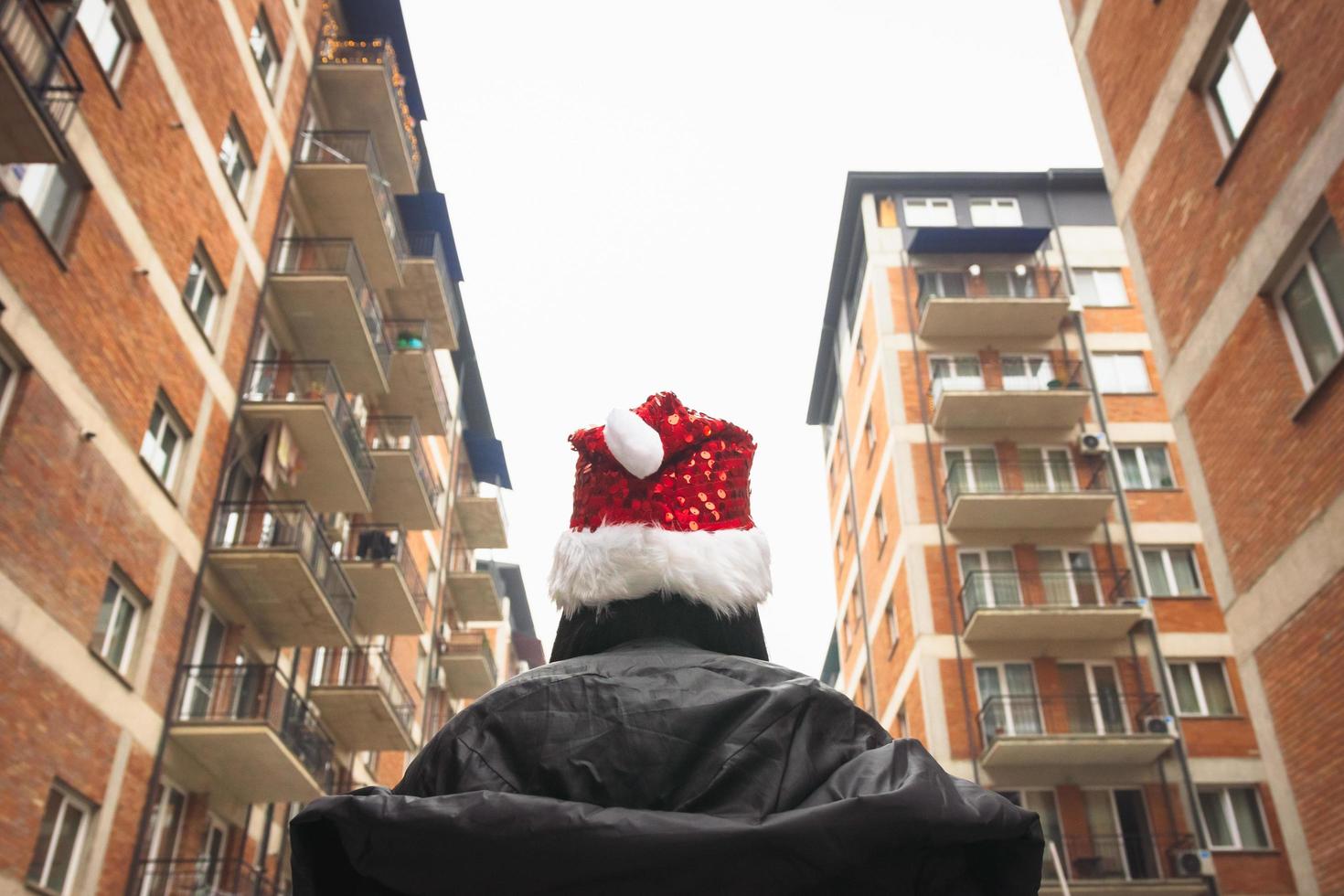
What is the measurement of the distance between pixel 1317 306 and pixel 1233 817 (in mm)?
18433

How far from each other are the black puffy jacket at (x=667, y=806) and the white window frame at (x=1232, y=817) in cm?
2585

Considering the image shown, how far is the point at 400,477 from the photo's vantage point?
83.1 ft

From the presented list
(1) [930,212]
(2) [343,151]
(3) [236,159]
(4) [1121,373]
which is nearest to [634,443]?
(3) [236,159]

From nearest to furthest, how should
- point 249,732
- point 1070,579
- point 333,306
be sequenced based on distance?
point 249,732, point 333,306, point 1070,579

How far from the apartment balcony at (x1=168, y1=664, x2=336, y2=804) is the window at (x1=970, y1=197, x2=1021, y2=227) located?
2491 centimetres

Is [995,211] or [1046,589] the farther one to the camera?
[995,211]

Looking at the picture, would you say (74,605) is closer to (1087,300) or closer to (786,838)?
(786,838)

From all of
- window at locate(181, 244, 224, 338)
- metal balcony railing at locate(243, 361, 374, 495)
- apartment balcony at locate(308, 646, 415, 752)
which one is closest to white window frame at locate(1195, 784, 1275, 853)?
apartment balcony at locate(308, 646, 415, 752)

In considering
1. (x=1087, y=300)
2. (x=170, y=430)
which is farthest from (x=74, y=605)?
(x=1087, y=300)

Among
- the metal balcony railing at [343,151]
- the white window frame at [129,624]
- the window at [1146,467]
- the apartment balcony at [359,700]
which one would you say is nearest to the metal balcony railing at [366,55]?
the metal balcony railing at [343,151]

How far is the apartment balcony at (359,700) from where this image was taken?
22.0 m

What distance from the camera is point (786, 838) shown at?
1874 mm

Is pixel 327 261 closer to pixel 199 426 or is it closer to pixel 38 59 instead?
pixel 199 426

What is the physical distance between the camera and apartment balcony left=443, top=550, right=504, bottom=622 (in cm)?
3425
